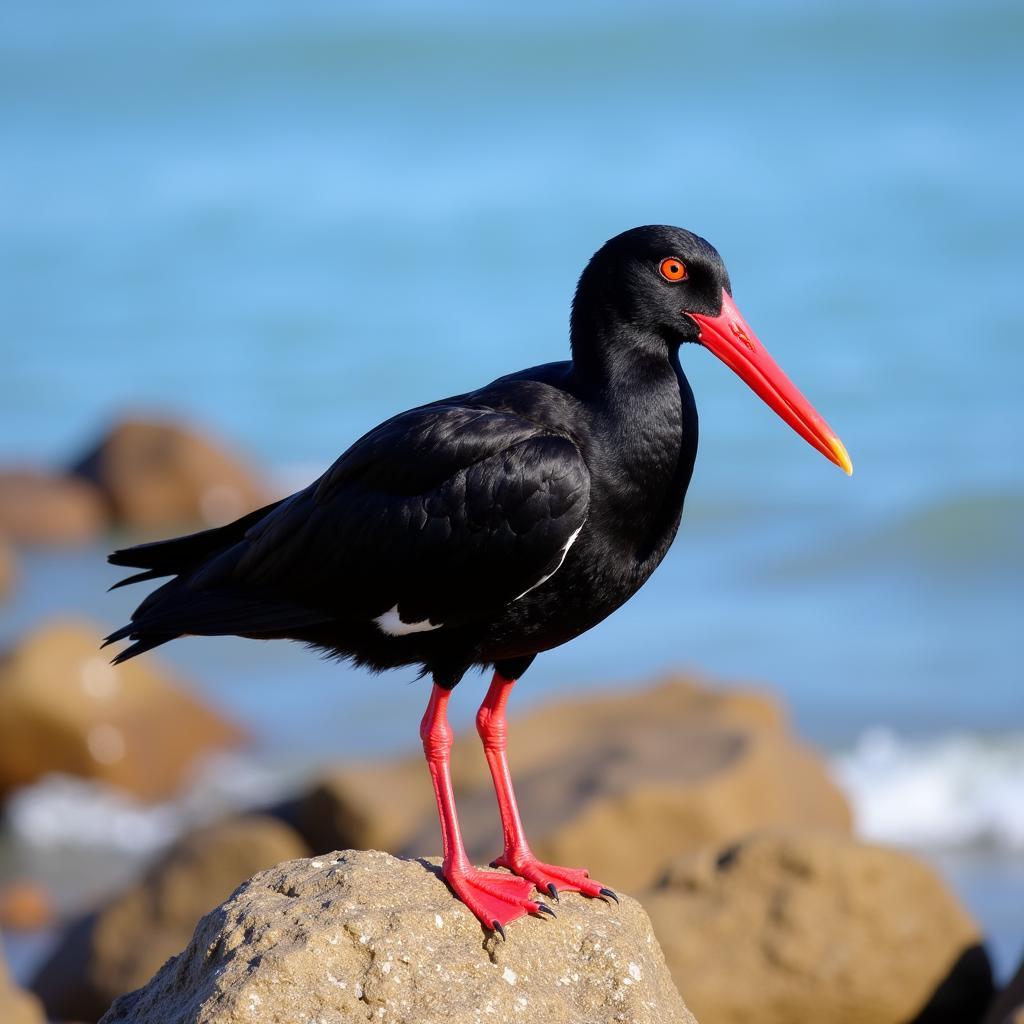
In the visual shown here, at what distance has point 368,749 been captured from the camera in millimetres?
14094

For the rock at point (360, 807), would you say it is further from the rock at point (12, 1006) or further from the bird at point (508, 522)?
the bird at point (508, 522)

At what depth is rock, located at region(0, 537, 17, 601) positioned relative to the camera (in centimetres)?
1792

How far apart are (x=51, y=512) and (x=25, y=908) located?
945 cm

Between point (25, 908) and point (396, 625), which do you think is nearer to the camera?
point (396, 625)

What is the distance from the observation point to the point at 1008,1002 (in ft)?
24.2

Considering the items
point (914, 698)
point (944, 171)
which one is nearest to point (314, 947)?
point (914, 698)

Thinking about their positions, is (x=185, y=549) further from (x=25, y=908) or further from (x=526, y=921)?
(x=25, y=908)

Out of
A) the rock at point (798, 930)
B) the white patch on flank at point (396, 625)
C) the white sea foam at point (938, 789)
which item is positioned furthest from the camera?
the white sea foam at point (938, 789)

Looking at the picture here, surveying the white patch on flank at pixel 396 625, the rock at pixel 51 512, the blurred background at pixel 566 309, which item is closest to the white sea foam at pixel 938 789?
the blurred background at pixel 566 309

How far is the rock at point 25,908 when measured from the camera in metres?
11.2

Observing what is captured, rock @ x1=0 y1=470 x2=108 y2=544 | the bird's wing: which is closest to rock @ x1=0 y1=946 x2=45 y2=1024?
the bird's wing

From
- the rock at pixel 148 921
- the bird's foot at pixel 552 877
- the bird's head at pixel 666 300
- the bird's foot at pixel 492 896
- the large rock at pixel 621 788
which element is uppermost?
the bird's head at pixel 666 300

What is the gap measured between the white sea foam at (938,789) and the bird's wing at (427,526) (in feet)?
22.6

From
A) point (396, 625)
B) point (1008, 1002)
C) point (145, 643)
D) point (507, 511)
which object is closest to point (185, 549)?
point (145, 643)
